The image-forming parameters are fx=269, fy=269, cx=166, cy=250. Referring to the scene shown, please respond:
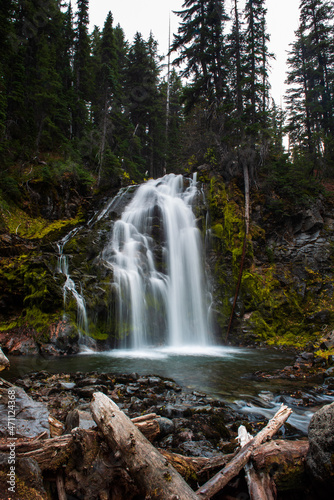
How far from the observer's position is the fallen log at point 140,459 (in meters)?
1.86

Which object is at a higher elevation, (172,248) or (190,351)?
(172,248)

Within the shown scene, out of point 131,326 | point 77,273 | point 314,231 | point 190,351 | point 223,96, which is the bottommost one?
point 190,351

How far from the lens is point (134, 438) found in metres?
2.15

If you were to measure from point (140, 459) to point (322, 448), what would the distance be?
60.7 inches

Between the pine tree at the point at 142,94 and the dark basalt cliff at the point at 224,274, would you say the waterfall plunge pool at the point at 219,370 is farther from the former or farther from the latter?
the pine tree at the point at 142,94

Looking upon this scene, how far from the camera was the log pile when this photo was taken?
1974 mm

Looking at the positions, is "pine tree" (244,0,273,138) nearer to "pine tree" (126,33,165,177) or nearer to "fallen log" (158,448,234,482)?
"pine tree" (126,33,165,177)

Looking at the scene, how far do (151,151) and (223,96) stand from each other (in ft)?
39.2

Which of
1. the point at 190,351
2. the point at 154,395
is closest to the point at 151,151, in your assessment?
the point at 190,351

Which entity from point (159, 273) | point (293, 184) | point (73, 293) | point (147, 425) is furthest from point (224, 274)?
point (147, 425)

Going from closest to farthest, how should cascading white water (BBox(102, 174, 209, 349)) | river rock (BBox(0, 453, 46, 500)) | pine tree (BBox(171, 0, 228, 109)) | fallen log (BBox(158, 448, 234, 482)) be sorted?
river rock (BBox(0, 453, 46, 500)), fallen log (BBox(158, 448, 234, 482)), cascading white water (BBox(102, 174, 209, 349)), pine tree (BBox(171, 0, 228, 109))

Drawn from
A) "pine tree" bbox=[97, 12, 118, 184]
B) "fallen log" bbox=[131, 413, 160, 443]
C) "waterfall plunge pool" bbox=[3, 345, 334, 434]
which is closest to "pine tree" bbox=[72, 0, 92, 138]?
"pine tree" bbox=[97, 12, 118, 184]

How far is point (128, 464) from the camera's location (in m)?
2.04

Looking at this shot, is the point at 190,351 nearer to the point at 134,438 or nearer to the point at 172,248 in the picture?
the point at 172,248
